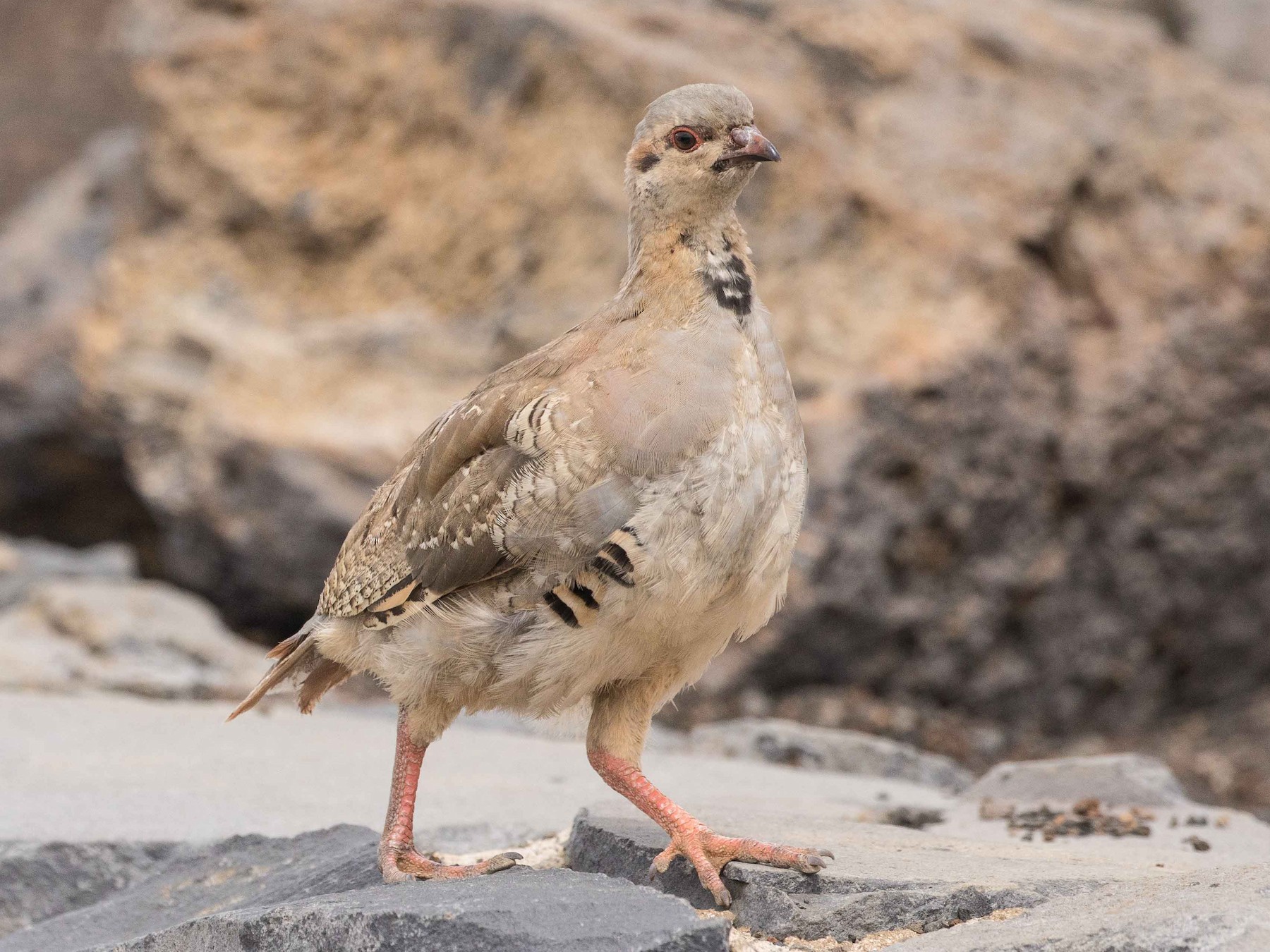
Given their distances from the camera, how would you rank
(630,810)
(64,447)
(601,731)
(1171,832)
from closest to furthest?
(601,731) → (630,810) → (1171,832) → (64,447)

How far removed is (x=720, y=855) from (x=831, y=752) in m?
3.42

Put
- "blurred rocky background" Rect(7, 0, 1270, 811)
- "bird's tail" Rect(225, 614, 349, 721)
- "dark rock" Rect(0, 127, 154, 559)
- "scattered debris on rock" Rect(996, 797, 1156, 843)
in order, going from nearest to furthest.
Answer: "bird's tail" Rect(225, 614, 349, 721) < "scattered debris on rock" Rect(996, 797, 1156, 843) < "blurred rocky background" Rect(7, 0, 1270, 811) < "dark rock" Rect(0, 127, 154, 559)

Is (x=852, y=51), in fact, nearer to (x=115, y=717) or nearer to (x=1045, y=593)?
(x=1045, y=593)

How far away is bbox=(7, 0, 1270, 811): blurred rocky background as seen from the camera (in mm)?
9047

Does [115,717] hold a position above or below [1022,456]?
→ below

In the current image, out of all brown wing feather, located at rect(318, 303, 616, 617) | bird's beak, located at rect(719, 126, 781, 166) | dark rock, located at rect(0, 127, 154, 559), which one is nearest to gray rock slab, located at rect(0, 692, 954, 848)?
brown wing feather, located at rect(318, 303, 616, 617)

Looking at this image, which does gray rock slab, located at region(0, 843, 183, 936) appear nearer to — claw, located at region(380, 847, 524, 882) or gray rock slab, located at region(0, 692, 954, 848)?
gray rock slab, located at region(0, 692, 954, 848)

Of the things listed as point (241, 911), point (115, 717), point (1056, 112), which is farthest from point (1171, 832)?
point (1056, 112)

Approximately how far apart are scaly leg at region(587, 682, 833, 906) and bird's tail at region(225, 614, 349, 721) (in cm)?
105

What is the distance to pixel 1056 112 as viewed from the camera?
9.62 m

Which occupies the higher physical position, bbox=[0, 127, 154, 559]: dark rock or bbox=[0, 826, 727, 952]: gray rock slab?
bbox=[0, 127, 154, 559]: dark rock

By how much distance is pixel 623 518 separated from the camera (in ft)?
13.1

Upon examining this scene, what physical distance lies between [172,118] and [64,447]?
2.57 metres

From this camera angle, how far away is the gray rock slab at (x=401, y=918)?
326 centimetres
